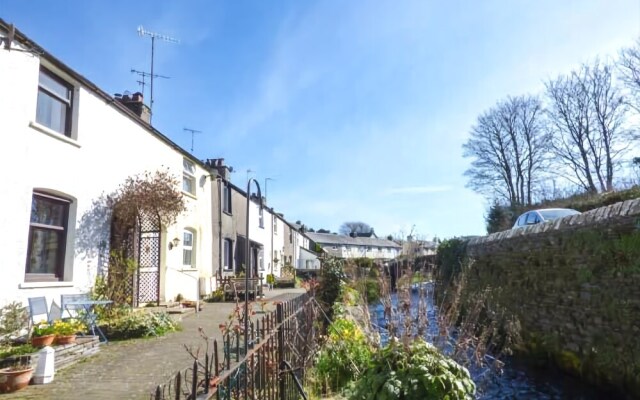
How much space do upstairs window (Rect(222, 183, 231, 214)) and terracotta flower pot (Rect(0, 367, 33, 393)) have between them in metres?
15.1

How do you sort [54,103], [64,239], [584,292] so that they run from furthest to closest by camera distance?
[64,239], [54,103], [584,292]

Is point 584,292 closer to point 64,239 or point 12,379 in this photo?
point 12,379

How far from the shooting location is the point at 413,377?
3.64 meters

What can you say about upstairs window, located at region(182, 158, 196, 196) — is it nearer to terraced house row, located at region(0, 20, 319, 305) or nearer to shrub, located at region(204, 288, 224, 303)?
terraced house row, located at region(0, 20, 319, 305)

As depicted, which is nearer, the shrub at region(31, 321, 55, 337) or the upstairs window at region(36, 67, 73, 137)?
the shrub at region(31, 321, 55, 337)

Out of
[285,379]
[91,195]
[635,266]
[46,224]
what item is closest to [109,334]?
[46,224]

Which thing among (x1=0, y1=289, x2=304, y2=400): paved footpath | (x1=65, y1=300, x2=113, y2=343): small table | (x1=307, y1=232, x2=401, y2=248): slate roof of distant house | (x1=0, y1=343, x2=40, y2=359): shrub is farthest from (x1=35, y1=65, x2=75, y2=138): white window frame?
(x1=307, y1=232, x2=401, y2=248): slate roof of distant house

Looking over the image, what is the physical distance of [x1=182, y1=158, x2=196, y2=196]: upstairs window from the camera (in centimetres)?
1616

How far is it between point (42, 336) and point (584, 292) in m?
10.3

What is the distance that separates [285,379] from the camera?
4.10 meters

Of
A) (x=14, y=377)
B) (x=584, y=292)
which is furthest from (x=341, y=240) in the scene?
(x=14, y=377)

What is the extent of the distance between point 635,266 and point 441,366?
19.5 feet

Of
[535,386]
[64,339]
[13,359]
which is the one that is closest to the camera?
[13,359]

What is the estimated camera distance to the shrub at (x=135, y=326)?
8.66 m
